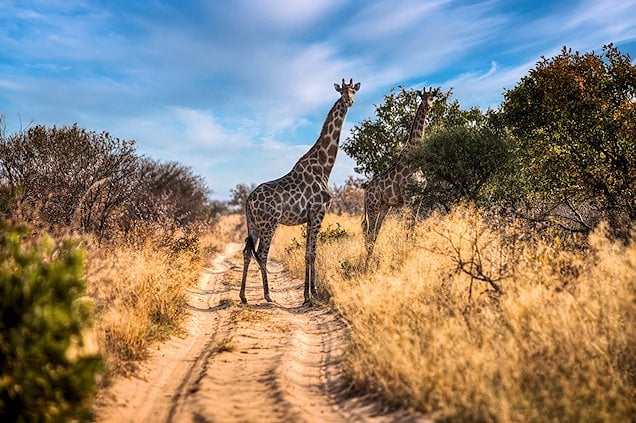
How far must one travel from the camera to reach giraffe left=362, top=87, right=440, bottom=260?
12500 mm

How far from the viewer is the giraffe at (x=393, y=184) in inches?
492

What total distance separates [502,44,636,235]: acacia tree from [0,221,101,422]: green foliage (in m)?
7.18

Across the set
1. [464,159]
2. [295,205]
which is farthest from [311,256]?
[464,159]

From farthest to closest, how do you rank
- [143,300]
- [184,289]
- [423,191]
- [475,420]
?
1. [423,191]
2. [184,289]
3. [143,300]
4. [475,420]

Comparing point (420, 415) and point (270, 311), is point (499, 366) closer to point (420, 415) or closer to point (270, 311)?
point (420, 415)

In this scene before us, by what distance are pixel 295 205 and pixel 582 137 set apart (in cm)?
540

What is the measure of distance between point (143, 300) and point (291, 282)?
228 inches

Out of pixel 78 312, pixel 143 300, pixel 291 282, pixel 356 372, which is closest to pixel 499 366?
pixel 356 372

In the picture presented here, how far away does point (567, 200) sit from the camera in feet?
30.3

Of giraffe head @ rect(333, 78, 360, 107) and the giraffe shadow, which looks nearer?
the giraffe shadow

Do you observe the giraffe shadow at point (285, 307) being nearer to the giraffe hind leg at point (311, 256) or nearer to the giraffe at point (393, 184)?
the giraffe hind leg at point (311, 256)

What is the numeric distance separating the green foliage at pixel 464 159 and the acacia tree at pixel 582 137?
483 millimetres

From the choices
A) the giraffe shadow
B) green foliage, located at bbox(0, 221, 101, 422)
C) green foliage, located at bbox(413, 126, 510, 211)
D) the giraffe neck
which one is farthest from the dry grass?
green foliage, located at bbox(413, 126, 510, 211)

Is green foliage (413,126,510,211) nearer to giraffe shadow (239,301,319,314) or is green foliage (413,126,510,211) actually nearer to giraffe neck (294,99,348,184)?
giraffe neck (294,99,348,184)
